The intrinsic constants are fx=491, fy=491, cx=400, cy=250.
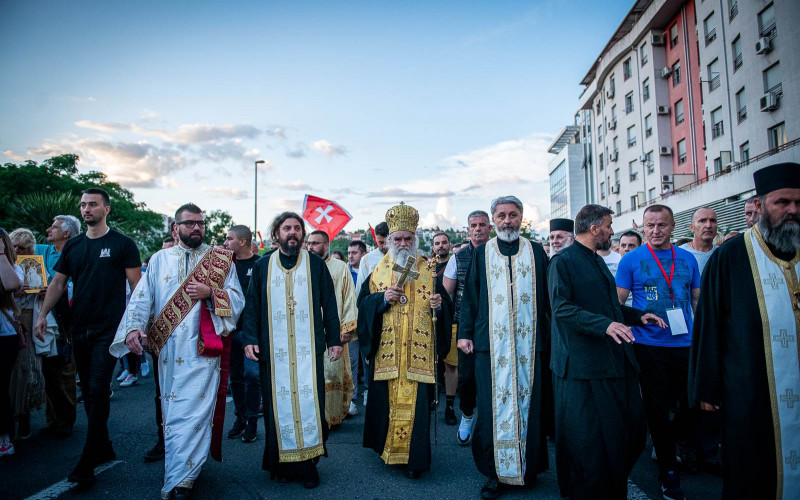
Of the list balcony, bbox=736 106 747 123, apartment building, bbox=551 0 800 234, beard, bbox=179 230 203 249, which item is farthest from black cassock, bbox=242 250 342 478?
balcony, bbox=736 106 747 123

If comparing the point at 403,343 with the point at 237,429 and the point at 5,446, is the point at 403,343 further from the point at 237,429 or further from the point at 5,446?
the point at 5,446

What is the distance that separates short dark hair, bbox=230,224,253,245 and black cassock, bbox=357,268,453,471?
2173 millimetres

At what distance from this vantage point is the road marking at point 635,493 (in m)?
3.82

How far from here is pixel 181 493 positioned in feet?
12.5

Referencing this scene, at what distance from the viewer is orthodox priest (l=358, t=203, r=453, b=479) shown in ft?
14.4

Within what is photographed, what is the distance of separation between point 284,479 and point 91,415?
1.70 m

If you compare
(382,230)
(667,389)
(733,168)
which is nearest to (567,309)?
(667,389)

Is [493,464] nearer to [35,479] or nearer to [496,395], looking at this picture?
[496,395]

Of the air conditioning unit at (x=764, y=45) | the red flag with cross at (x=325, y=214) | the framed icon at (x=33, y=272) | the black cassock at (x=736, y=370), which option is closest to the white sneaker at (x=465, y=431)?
the black cassock at (x=736, y=370)

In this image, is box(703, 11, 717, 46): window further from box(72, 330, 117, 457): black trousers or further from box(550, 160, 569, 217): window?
box(72, 330, 117, 457): black trousers

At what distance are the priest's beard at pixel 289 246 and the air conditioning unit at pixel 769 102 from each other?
21.2 meters

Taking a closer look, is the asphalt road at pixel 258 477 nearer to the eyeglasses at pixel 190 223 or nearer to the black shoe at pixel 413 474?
the black shoe at pixel 413 474

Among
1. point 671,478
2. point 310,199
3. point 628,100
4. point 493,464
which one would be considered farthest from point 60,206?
point 628,100

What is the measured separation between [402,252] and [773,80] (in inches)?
832
